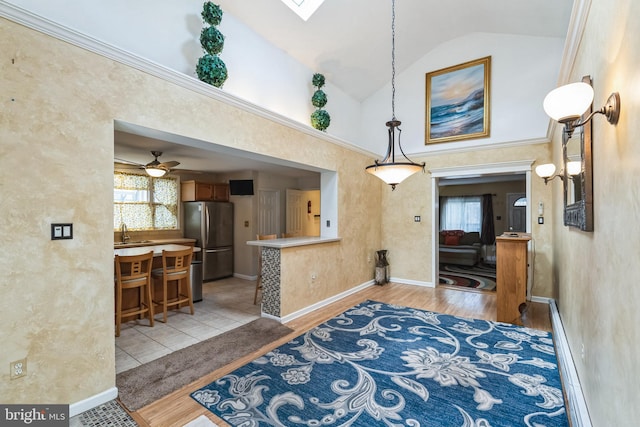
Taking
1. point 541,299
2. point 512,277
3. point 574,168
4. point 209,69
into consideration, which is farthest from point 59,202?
point 541,299

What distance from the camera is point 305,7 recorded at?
389 centimetres

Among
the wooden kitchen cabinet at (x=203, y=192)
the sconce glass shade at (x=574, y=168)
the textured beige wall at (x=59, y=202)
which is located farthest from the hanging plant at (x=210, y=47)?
the wooden kitchen cabinet at (x=203, y=192)

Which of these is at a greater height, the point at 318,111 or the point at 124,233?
the point at 318,111

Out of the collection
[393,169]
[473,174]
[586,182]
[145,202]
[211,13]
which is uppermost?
[211,13]

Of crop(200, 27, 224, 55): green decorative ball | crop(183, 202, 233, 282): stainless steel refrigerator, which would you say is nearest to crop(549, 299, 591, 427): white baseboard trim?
crop(200, 27, 224, 55): green decorative ball

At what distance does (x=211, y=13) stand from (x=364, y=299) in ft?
14.6

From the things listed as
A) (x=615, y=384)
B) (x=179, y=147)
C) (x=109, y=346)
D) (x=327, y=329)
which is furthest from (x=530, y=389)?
(x=179, y=147)

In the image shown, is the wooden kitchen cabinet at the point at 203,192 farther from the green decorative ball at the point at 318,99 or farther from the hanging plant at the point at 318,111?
the green decorative ball at the point at 318,99

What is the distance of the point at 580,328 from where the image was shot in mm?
2121

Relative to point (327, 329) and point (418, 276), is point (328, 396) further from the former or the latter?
point (418, 276)

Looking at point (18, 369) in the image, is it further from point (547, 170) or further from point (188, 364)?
point (547, 170)

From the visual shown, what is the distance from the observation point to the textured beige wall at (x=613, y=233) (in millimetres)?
1061

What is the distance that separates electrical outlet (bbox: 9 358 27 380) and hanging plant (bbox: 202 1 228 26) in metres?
3.21
